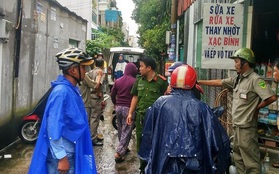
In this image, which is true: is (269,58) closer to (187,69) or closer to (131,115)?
(131,115)

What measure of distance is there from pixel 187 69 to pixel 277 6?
3774 mm

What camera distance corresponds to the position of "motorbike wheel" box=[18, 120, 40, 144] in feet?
27.2

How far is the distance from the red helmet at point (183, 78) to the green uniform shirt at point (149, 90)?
9.08ft

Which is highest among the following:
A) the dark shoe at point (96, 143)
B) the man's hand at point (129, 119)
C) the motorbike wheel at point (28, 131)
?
the man's hand at point (129, 119)

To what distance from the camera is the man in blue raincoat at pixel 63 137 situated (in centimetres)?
334

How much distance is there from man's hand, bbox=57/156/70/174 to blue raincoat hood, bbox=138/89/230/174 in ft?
2.38

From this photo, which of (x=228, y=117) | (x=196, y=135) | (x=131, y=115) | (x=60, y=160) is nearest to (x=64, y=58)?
(x=60, y=160)

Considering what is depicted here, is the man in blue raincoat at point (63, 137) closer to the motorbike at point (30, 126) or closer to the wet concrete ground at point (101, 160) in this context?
the wet concrete ground at point (101, 160)

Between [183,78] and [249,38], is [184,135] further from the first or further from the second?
[249,38]

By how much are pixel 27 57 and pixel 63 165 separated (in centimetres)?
623

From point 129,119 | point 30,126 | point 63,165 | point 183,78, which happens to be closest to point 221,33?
point 129,119

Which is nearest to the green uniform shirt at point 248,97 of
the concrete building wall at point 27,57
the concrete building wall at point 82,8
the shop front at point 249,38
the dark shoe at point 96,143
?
the shop front at point 249,38

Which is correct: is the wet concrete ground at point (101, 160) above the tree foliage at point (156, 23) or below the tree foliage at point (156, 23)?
below

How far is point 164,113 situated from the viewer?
3391mm
